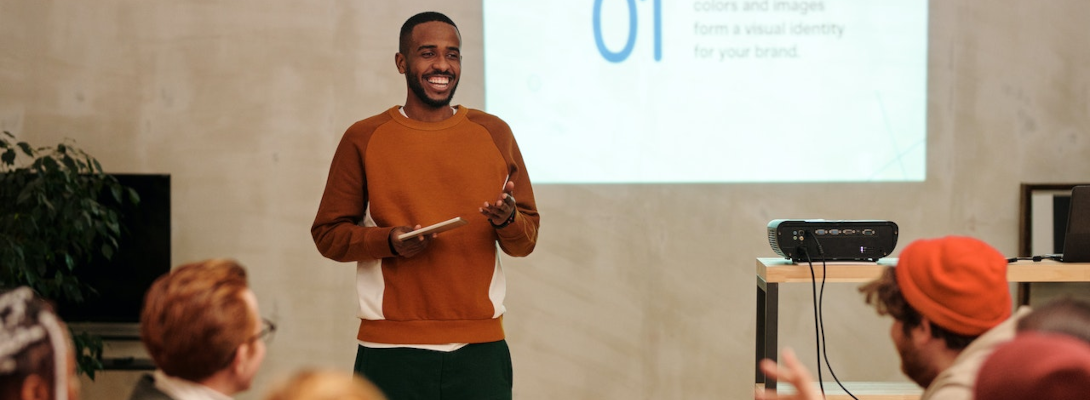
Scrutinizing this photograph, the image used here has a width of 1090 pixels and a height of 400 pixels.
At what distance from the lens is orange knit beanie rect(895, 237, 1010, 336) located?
147 cm

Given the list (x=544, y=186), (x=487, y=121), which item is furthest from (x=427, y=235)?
(x=544, y=186)

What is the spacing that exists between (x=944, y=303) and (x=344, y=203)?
4.44ft

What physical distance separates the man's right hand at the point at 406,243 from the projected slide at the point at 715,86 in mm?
1681

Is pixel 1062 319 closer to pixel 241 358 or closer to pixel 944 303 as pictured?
pixel 944 303

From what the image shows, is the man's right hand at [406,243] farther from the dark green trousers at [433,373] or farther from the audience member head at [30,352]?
the audience member head at [30,352]

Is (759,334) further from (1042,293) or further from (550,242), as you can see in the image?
(1042,293)

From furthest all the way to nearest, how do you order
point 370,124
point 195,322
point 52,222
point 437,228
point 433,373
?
point 52,222
point 370,124
point 433,373
point 437,228
point 195,322

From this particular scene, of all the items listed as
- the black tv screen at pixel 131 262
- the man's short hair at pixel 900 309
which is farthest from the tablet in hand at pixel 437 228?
the black tv screen at pixel 131 262

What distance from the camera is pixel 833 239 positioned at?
2.39m

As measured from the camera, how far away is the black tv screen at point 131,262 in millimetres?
3699

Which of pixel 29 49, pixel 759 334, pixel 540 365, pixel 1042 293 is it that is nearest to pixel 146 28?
pixel 29 49

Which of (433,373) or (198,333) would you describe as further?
(433,373)

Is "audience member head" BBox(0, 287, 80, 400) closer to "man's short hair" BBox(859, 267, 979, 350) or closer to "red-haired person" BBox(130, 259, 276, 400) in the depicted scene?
"red-haired person" BBox(130, 259, 276, 400)

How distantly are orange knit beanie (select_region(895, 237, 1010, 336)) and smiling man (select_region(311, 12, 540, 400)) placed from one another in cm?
93
